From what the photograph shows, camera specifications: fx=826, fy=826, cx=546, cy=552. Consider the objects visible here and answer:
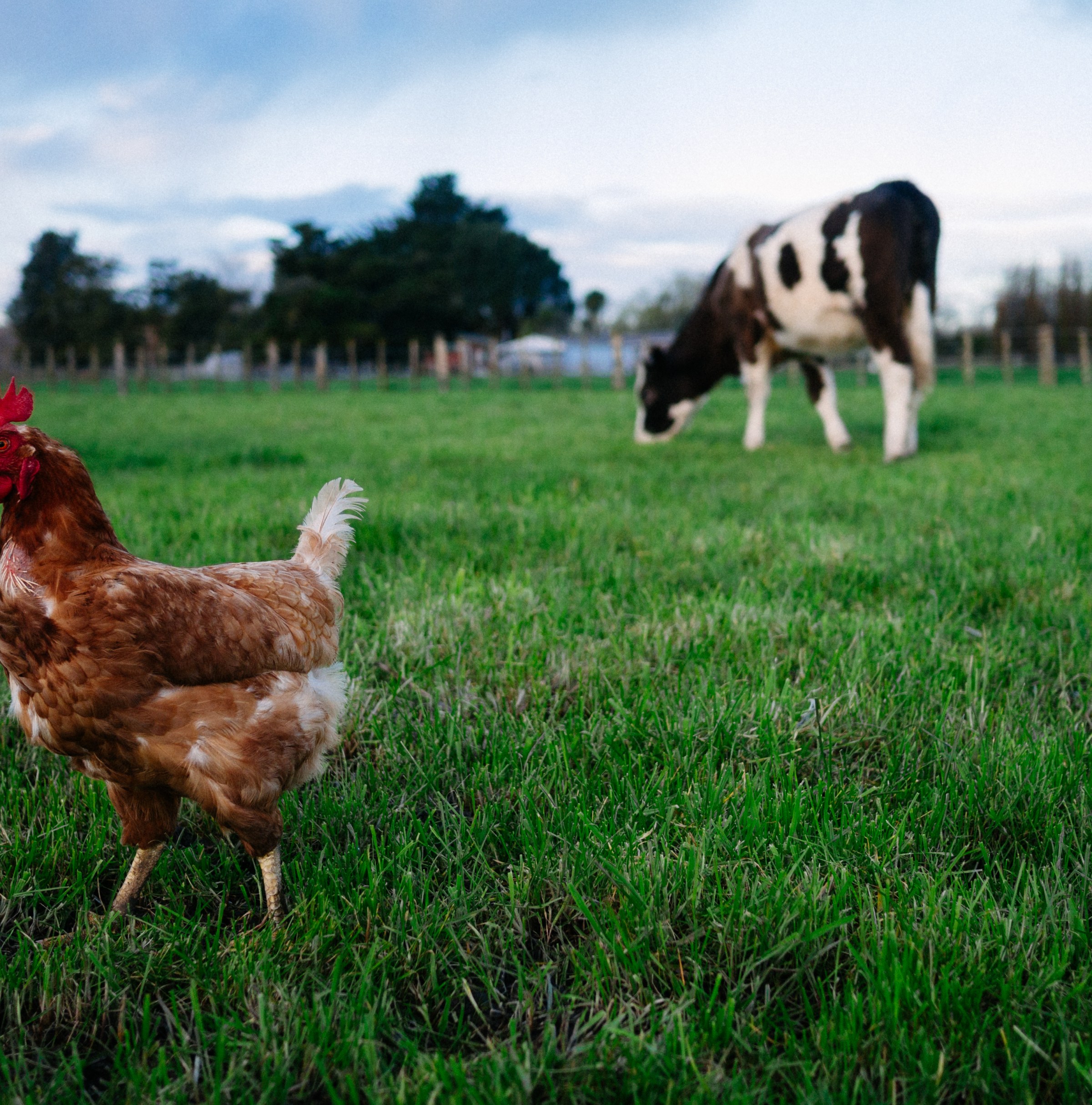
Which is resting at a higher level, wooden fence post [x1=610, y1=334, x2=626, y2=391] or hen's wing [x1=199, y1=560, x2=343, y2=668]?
wooden fence post [x1=610, y1=334, x2=626, y2=391]

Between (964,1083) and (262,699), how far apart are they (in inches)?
53.7

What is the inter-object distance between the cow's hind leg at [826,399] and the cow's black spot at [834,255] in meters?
1.04

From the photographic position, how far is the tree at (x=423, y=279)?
40.8 metres

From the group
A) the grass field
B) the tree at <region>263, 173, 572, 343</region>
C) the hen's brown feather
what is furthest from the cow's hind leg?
the tree at <region>263, 173, 572, 343</region>

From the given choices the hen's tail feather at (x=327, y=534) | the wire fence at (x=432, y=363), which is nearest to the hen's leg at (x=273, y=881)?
the hen's tail feather at (x=327, y=534)

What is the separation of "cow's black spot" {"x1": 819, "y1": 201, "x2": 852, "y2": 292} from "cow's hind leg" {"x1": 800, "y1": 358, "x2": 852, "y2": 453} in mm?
1041

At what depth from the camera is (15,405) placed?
1.68 meters

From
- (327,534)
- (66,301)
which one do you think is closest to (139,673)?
(327,534)

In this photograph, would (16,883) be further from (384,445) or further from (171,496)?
(384,445)

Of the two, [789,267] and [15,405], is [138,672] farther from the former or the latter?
[789,267]

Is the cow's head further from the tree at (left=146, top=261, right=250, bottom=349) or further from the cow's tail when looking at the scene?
the tree at (left=146, top=261, right=250, bottom=349)

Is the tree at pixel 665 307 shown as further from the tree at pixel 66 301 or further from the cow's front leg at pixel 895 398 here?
the cow's front leg at pixel 895 398

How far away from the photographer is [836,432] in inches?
320

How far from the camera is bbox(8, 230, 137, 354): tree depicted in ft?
154
